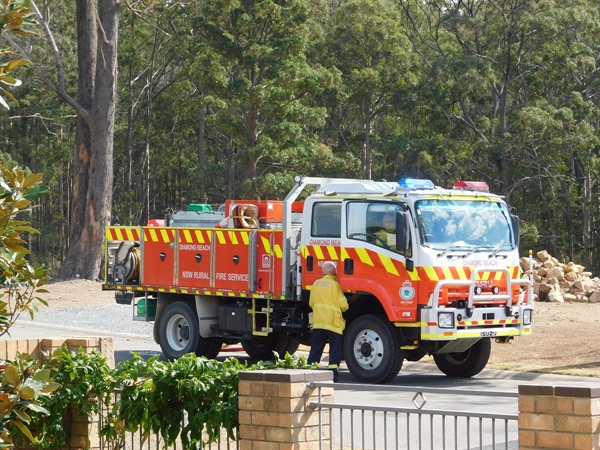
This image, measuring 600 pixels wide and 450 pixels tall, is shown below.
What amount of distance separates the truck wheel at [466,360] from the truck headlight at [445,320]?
1382 millimetres

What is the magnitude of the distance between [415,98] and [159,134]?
1936 centimetres

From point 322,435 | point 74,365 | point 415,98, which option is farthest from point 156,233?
point 415,98

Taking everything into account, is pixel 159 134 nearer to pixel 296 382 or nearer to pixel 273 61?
pixel 273 61

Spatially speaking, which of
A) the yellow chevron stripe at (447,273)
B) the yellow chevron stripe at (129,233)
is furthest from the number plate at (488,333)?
the yellow chevron stripe at (129,233)

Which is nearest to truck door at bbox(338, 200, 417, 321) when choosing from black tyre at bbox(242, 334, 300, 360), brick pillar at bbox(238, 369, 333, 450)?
black tyre at bbox(242, 334, 300, 360)

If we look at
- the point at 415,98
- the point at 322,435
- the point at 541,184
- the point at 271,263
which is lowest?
the point at 322,435

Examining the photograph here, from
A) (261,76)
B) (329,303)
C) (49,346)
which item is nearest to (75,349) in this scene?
(49,346)

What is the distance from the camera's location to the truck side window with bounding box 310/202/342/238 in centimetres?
1478

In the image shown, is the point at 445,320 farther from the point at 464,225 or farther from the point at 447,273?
the point at 464,225

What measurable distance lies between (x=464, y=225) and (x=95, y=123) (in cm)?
2257

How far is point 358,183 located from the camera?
1478cm

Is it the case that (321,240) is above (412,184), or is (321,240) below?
below

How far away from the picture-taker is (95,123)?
35.0 metres

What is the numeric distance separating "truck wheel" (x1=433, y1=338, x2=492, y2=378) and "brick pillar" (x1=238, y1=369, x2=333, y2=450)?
28.6 feet
